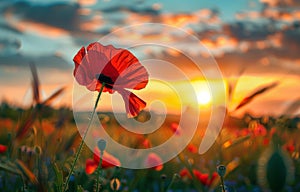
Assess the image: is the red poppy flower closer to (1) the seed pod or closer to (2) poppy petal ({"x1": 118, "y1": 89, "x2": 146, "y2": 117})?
(2) poppy petal ({"x1": 118, "y1": 89, "x2": 146, "y2": 117})

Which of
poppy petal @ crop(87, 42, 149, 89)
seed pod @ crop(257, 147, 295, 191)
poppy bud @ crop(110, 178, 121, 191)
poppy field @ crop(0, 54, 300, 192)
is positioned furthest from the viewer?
poppy bud @ crop(110, 178, 121, 191)

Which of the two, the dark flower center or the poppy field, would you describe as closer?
the poppy field

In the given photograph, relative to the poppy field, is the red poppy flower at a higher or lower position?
higher

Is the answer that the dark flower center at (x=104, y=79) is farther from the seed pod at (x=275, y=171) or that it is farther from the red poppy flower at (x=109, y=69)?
the seed pod at (x=275, y=171)

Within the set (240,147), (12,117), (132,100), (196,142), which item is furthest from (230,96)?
(12,117)

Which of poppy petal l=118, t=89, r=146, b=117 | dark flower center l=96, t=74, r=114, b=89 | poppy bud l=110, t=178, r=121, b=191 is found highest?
dark flower center l=96, t=74, r=114, b=89

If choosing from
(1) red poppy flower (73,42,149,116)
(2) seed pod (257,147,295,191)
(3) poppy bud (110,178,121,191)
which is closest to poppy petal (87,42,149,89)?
(1) red poppy flower (73,42,149,116)

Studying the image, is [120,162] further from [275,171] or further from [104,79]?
[275,171]

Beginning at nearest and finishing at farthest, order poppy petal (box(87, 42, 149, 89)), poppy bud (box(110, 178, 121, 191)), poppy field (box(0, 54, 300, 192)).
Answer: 1. poppy field (box(0, 54, 300, 192))
2. poppy petal (box(87, 42, 149, 89))
3. poppy bud (box(110, 178, 121, 191))

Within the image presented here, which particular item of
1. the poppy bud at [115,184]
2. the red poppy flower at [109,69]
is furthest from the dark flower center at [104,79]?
the poppy bud at [115,184]
